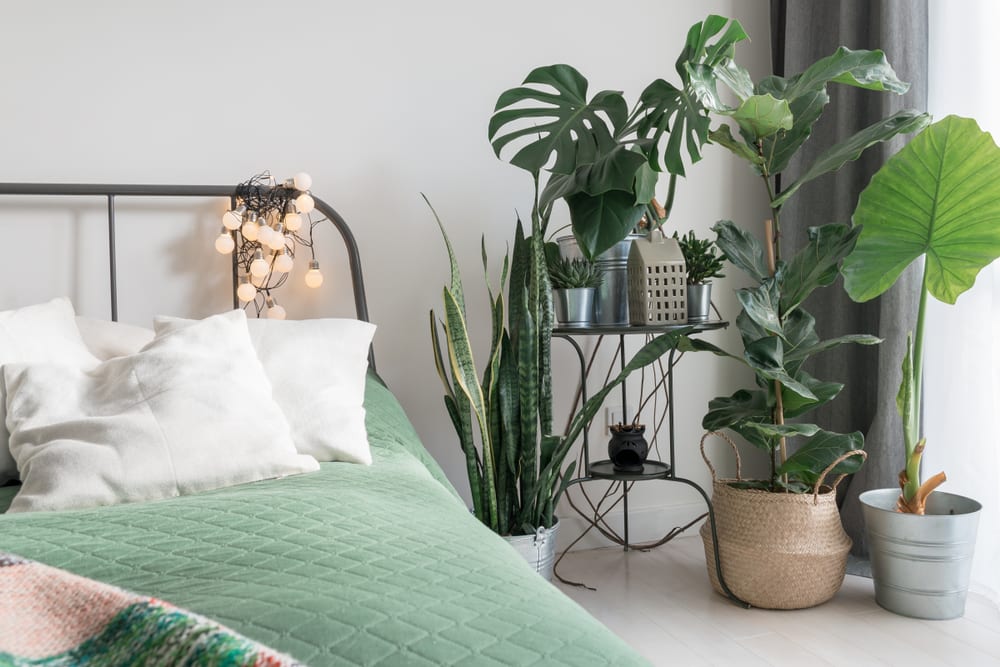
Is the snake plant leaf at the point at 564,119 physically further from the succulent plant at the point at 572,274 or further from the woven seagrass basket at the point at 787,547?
the woven seagrass basket at the point at 787,547

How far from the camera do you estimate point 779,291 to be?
6.88ft

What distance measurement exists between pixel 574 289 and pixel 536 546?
2.28 feet

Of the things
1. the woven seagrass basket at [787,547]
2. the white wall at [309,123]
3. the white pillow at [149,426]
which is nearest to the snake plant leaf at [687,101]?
the white wall at [309,123]

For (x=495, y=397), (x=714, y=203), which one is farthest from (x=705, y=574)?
(x=714, y=203)

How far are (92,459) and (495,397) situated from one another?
3.44 ft

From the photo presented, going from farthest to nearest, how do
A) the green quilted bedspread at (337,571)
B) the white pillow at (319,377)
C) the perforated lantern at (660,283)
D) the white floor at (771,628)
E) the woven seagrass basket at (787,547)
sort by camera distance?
the perforated lantern at (660,283), the woven seagrass basket at (787,547), the white floor at (771,628), the white pillow at (319,377), the green quilted bedspread at (337,571)

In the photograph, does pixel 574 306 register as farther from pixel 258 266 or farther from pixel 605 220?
pixel 258 266

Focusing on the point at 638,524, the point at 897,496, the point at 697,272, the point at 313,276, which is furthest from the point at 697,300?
the point at 313,276

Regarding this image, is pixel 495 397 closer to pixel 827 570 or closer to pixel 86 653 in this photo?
pixel 827 570

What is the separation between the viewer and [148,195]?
221 centimetres

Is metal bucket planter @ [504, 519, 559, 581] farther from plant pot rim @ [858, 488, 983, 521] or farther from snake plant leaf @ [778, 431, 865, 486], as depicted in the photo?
plant pot rim @ [858, 488, 983, 521]

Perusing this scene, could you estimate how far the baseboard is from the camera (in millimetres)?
2711

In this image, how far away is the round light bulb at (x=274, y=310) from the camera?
89.4 inches

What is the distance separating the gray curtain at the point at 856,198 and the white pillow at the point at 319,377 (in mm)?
1485
